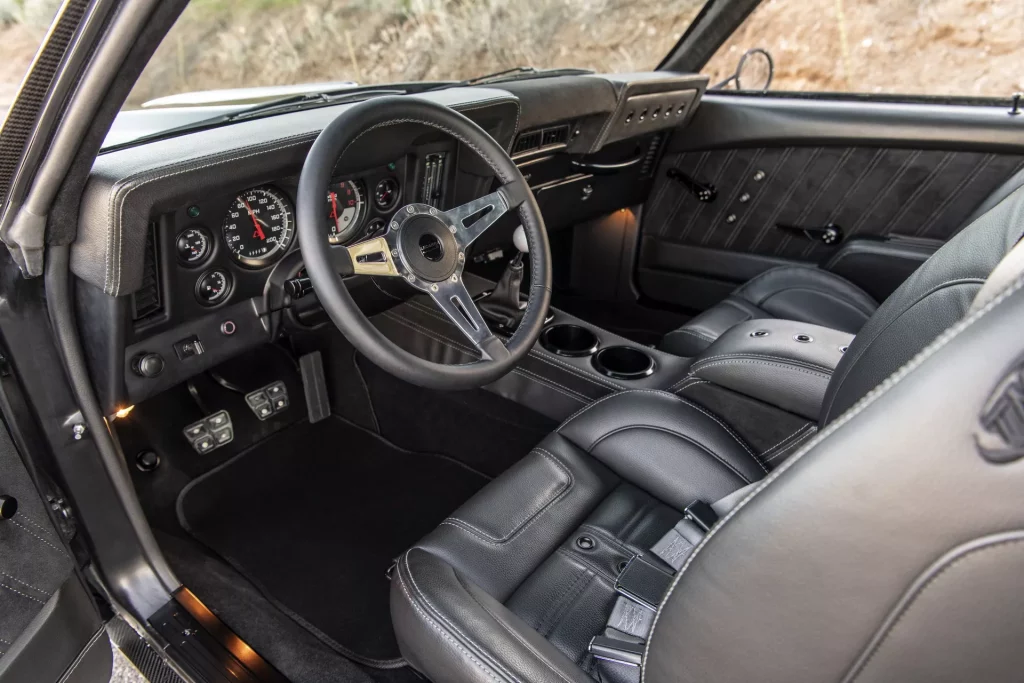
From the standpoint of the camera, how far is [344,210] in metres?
1.55

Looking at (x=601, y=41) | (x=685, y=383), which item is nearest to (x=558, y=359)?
(x=685, y=383)

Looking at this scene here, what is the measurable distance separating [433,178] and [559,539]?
2.92ft

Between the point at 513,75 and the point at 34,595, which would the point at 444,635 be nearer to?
the point at 34,595

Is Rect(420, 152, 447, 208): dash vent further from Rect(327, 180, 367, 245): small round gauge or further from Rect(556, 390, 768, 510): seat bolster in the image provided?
Rect(556, 390, 768, 510): seat bolster

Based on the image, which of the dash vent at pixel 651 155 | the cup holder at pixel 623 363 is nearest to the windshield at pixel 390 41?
the dash vent at pixel 651 155

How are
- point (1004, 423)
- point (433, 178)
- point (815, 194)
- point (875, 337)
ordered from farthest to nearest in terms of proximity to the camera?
point (815, 194) < point (433, 178) < point (875, 337) < point (1004, 423)

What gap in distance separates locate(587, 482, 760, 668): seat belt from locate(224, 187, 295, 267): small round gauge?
969mm

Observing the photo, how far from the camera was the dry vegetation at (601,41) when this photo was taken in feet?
5.98

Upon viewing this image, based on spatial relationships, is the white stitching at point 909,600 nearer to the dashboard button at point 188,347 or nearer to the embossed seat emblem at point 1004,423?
the embossed seat emblem at point 1004,423

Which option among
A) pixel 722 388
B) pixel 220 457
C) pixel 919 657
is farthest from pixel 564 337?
pixel 919 657

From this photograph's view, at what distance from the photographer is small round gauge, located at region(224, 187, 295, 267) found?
55.1 inches

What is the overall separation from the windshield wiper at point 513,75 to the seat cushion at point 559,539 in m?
1.04

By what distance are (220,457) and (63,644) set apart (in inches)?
31.2

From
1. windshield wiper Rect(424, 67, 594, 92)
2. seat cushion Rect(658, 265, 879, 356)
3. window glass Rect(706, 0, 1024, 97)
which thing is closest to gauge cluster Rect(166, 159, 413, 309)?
windshield wiper Rect(424, 67, 594, 92)
